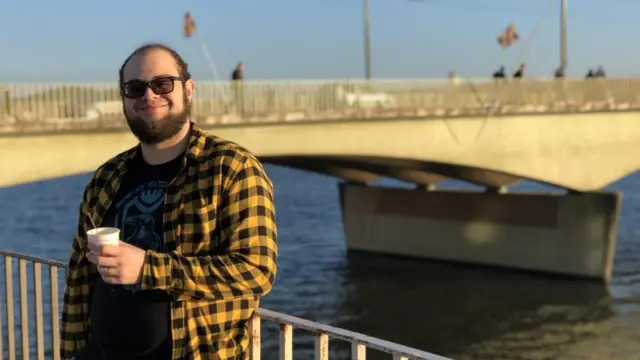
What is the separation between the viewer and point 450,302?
23.8 metres

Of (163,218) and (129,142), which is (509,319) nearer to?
(129,142)

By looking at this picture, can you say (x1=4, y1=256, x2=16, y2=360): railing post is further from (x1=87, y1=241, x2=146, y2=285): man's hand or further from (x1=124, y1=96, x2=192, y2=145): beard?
(x1=87, y1=241, x2=146, y2=285): man's hand

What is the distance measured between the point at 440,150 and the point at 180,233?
2031 centimetres

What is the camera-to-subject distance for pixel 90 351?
281 centimetres

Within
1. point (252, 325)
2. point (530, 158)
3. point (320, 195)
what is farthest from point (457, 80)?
point (320, 195)

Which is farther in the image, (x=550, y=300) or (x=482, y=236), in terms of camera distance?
(x=482, y=236)

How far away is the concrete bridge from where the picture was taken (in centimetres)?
1554

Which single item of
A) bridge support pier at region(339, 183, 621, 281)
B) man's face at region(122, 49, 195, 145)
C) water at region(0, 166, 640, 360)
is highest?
man's face at region(122, 49, 195, 145)

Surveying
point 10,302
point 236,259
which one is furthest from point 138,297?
point 10,302

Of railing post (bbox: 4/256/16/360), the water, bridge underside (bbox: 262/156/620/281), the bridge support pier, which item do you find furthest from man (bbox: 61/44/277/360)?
the bridge support pier

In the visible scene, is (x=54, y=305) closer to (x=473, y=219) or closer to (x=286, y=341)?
(x=286, y=341)

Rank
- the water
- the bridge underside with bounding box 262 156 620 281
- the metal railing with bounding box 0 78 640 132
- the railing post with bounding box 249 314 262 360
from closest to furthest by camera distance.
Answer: the railing post with bounding box 249 314 262 360 < the metal railing with bounding box 0 78 640 132 < the water < the bridge underside with bounding box 262 156 620 281

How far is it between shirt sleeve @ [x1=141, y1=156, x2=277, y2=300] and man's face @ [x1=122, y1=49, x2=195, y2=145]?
0.30 metres

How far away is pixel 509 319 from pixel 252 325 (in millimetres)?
19609
